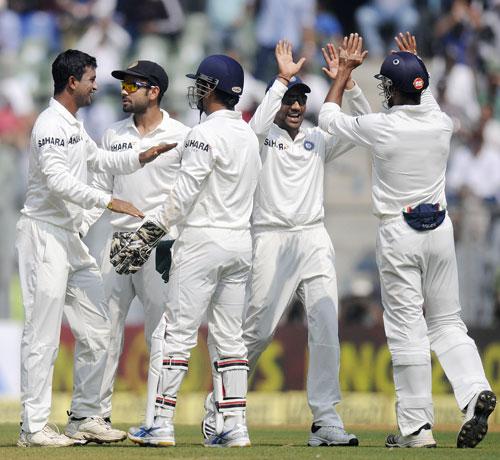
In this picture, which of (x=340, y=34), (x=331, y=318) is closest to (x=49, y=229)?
(x=331, y=318)

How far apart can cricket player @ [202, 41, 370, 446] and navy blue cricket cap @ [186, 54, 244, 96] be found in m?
0.78

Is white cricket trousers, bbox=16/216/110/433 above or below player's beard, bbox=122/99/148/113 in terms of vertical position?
below

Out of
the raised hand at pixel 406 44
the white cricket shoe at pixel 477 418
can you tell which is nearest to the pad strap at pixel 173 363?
the white cricket shoe at pixel 477 418

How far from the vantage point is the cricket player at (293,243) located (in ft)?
28.8

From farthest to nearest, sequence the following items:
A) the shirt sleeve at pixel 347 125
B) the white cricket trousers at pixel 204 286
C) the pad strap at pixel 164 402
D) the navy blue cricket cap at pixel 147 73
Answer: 1. the navy blue cricket cap at pixel 147 73
2. the shirt sleeve at pixel 347 125
3. the white cricket trousers at pixel 204 286
4. the pad strap at pixel 164 402

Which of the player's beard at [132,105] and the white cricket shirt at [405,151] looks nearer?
the white cricket shirt at [405,151]

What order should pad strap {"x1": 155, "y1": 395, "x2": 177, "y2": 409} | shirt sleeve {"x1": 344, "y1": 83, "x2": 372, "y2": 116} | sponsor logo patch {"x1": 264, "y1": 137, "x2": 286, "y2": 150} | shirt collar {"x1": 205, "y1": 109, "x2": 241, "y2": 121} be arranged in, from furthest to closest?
sponsor logo patch {"x1": 264, "y1": 137, "x2": 286, "y2": 150}
shirt sleeve {"x1": 344, "y1": 83, "x2": 372, "y2": 116}
shirt collar {"x1": 205, "y1": 109, "x2": 241, "y2": 121}
pad strap {"x1": 155, "y1": 395, "x2": 177, "y2": 409}

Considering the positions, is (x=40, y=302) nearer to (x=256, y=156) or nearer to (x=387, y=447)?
(x=256, y=156)

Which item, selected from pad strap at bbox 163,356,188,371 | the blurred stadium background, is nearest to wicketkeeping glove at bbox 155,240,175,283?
pad strap at bbox 163,356,188,371

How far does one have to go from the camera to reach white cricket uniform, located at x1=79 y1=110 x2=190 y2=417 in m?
8.72

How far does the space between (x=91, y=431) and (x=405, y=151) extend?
9.18 feet

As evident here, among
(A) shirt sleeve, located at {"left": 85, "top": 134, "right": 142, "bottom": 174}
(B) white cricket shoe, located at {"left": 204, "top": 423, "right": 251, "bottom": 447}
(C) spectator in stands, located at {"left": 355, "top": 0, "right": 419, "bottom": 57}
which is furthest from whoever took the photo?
(C) spectator in stands, located at {"left": 355, "top": 0, "right": 419, "bottom": 57}

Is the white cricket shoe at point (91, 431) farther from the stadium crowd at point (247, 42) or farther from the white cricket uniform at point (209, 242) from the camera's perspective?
the stadium crowd at point (247, 42)

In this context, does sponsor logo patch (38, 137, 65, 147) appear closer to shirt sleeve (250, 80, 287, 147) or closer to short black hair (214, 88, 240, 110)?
short black hair (214, 88, 240, 110)
